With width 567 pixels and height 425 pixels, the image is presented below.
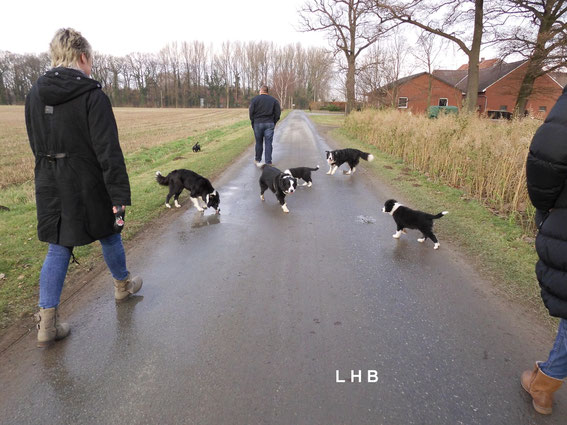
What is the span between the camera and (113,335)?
2.82m

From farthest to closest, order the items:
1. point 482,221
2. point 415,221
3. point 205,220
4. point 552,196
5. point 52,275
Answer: point 205,220, point 482,221, point 415,221, point 52,275, point 552,196

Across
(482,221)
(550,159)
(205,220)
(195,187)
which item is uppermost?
(550,159)

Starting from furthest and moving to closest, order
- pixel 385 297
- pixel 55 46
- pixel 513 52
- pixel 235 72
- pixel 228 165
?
1. pixel 235 72
2. pixel 513 52
3. pixel 228 165
4. pixel 385 297
5. pixel 55 46

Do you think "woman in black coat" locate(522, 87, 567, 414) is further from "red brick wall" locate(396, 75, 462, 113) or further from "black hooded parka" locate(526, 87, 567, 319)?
"red brick wall" locate(396, 75, 462, 113)

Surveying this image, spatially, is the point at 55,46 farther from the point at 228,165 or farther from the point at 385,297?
the point at 228,165

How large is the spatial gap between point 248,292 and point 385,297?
1.51 m

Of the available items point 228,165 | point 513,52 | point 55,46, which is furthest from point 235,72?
→ point 55,46

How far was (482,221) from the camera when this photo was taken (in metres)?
5.65

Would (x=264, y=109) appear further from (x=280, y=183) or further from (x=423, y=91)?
(x=423, y=91)

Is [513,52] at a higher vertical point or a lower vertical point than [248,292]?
higher

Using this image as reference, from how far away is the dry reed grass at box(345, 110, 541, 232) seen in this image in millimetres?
5973

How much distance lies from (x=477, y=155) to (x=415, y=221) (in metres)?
3.71

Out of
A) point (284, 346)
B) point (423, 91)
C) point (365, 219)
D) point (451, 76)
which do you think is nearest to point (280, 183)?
point (365, 219)

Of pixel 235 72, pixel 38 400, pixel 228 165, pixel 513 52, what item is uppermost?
pixel 235 72
